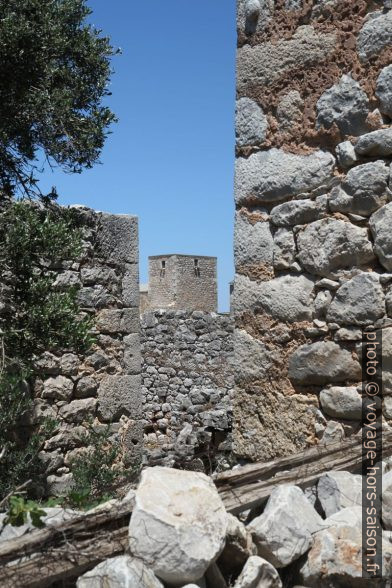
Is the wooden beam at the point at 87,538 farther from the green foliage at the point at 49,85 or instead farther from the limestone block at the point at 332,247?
the green foliage at the point at 49,85

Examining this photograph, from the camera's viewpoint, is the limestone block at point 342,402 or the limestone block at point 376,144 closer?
the limestone block at point 376,144

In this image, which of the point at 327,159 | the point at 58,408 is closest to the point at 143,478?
the point at 327,159

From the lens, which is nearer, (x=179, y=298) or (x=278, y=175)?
(x=278, y=175)

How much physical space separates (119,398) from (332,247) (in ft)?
12.5

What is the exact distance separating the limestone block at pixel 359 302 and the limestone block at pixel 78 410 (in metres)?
3.58

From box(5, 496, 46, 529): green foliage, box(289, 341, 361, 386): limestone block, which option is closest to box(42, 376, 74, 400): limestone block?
box(289, 341, 361, 386): limestone block

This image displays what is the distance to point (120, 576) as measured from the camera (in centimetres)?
165

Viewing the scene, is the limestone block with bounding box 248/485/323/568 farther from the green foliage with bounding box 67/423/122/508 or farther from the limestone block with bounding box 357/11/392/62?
the green foliage with bounding box 67/423/122/508

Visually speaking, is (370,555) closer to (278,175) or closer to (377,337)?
(377,337)

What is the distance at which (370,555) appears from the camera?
1924mm

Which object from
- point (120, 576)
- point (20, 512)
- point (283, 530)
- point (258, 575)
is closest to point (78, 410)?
point (20, 512)

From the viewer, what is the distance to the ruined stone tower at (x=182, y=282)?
85.1 ft

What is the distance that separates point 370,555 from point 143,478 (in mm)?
622

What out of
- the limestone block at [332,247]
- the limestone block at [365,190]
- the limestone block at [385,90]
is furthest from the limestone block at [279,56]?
the limestone block at [332,247]
